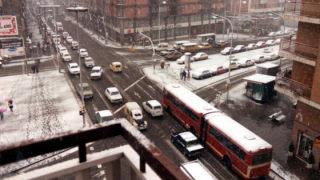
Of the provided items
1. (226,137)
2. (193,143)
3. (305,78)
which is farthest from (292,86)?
(193,143)

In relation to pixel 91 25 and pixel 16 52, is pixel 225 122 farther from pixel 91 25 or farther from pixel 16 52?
pixel 91 25

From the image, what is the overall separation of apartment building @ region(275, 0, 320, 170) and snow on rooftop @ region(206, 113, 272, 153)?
4249 mm

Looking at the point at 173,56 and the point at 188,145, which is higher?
the point at 173,56

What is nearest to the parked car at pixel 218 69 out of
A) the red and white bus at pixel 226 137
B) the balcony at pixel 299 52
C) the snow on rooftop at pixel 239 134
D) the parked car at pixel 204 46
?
the parked car at pixel 204 46

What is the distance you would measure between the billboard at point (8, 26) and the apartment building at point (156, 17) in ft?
75.7

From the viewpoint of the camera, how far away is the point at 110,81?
1612 inches

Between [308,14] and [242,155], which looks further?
[308,14]

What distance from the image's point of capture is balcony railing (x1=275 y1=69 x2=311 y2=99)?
67.9ft

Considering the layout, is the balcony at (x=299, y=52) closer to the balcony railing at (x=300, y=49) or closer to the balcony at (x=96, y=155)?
the balcony railing at (x=300, y=49)

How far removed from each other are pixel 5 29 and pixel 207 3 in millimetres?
50752

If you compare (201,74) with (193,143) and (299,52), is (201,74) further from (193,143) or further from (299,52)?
(299,52)

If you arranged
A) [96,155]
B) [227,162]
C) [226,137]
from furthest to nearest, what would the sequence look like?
[227,162], [226,137], [96,155]

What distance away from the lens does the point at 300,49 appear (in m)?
21.6

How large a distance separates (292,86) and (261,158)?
620 cm
